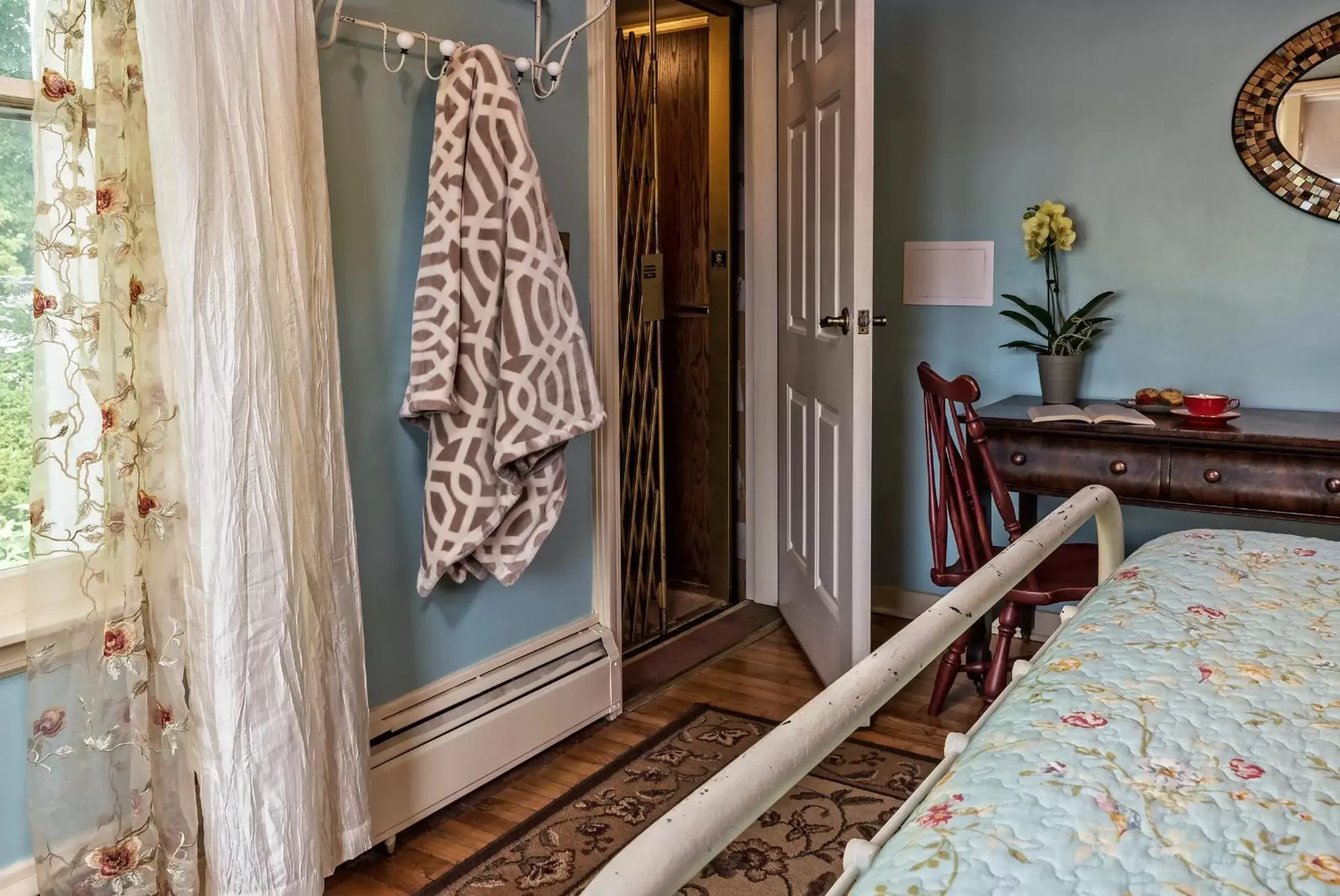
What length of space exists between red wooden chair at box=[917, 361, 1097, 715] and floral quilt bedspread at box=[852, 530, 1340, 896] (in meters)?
1.17

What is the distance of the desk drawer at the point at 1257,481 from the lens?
2383 mm

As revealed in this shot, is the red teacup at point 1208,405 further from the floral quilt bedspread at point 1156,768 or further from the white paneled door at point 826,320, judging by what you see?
the floral quilt bedspread at point 1156,768

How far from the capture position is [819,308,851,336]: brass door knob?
2500 millimetres

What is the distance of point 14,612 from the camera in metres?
1.51

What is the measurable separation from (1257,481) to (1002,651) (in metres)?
0.68

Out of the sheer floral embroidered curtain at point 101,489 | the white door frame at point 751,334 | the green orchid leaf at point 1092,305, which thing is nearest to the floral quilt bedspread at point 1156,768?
the sheer floral embroidered curtain at point 101,489

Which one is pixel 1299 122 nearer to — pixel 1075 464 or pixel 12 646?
pixel 1075 464

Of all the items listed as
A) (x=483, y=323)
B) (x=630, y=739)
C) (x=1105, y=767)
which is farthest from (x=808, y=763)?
(x=630, y=739)

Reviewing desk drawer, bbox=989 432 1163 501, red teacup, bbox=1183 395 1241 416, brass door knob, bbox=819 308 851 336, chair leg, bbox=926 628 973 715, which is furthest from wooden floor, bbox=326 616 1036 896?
brass door knob, bbox=819 308 851 336

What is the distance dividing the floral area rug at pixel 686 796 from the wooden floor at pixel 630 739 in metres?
0.05

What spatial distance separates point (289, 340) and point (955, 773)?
3.96 ft

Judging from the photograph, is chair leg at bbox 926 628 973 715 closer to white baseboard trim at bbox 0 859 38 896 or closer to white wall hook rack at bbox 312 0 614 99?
white wall hook rack at bbox 312 0 614 99

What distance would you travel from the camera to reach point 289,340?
1.68m

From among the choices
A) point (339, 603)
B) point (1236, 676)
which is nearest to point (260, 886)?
point (339, 603)
